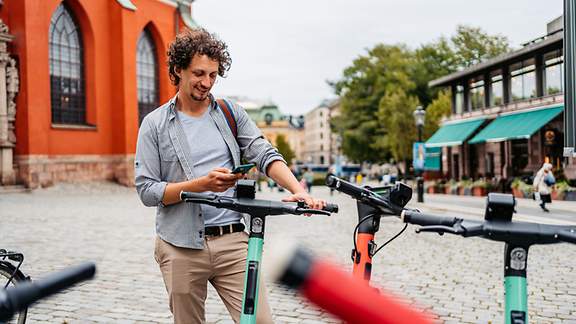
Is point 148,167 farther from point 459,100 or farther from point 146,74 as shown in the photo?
point 459,100

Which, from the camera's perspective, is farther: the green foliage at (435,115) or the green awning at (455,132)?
the green foliage at (435,115)

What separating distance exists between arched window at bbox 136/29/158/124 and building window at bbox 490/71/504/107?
→ 1855 cm

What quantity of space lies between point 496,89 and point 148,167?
1315 inches

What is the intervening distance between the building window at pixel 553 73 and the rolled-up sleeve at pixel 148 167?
2741 cm

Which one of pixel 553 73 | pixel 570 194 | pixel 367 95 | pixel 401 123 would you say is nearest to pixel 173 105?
pixel 570 194

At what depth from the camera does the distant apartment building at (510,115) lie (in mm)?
27562

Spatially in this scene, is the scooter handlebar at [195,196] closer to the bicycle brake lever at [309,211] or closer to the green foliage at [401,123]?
the bicycle brake lever at [309,211]

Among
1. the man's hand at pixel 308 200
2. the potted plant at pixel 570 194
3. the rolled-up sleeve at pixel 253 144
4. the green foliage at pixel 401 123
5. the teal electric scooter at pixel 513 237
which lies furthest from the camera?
the green foliage at pixel 401 123

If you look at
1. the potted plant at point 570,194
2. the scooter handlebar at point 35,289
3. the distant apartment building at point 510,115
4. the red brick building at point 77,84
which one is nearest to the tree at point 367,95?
the distant apartment building at point 510,115

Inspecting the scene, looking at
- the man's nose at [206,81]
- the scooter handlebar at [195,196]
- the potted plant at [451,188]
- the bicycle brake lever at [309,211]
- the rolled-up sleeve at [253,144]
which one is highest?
the man's nose at [206,81]

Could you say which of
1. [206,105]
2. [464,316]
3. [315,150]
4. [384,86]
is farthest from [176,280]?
[315,150]

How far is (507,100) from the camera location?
107ft

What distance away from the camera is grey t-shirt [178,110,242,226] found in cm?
300

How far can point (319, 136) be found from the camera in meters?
146
